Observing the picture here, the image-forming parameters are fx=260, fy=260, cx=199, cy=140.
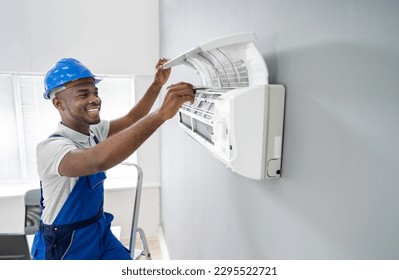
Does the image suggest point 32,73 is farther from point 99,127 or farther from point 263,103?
point 263,103

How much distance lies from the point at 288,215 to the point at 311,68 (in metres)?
0.38

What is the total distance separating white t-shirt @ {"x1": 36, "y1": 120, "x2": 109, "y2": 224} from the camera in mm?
1146

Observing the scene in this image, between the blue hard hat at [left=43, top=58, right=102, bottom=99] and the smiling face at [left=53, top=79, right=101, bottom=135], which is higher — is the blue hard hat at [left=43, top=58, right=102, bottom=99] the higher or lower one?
the higher one

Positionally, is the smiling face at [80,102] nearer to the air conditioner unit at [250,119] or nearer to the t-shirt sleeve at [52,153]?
the t-shirt sleeve at [52,153]

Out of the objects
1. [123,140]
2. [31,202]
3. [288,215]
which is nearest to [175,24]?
[123,140]

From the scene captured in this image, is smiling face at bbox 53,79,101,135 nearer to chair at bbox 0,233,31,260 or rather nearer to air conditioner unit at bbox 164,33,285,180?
chair at bbox 0,233,31,260

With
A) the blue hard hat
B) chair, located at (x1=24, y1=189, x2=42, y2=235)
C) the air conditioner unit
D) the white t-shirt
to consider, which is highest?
the blue hard hat

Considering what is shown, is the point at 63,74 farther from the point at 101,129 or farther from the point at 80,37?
the point at 80,37

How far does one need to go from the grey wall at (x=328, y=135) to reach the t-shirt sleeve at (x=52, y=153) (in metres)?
0.74

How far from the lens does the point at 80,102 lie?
1322 millimetres

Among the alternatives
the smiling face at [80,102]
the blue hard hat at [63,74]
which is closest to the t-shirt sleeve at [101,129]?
the smiling face at [80,102]

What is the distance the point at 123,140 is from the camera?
3.22 feet

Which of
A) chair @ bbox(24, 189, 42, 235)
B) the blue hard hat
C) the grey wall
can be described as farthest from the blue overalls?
chair @ bbox(24, 189, 42, 235)

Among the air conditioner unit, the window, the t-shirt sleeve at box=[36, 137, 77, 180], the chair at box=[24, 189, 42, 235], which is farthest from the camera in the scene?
the window
